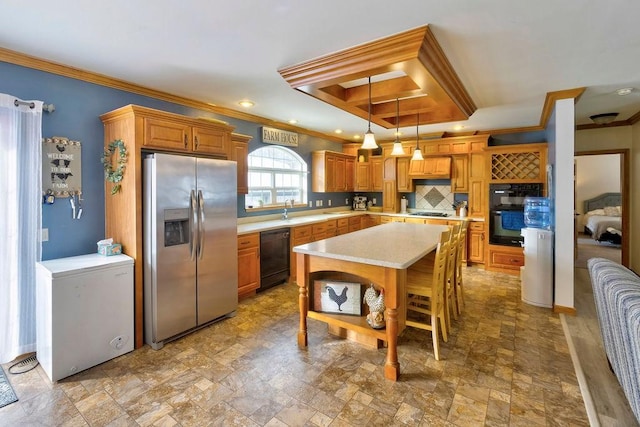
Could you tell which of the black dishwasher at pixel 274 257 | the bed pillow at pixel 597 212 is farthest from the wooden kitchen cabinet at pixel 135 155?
the bed pillow at pixel 597 212

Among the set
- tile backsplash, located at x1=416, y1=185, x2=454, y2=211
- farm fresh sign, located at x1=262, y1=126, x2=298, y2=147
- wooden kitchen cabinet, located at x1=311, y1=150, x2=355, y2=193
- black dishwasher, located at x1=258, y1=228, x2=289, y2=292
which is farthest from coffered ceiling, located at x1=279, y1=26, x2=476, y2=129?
tile backsplash, located at x1=416, y1=185, x2=454, y2=211

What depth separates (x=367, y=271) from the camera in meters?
2.47

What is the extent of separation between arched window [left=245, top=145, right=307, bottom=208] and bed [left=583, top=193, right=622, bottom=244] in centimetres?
709

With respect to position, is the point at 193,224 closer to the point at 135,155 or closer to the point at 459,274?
the point at 135,155

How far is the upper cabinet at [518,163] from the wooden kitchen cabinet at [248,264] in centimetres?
394

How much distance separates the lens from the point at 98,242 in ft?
9.55

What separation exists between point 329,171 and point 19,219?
4.47 m

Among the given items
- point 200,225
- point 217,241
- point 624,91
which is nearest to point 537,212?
point 624,91

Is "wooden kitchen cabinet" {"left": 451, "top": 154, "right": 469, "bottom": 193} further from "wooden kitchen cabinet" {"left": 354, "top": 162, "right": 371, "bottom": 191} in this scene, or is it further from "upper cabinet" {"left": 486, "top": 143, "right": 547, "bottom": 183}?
"wooden kitchen cabinet" {"left": 354, "top": 162, "right": 371, "bottom": 191}

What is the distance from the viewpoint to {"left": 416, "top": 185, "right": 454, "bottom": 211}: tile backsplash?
20.8 feet

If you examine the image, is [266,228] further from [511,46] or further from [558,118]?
[558,118]

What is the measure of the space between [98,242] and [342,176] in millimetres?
4462

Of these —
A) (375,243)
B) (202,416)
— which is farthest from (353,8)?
(202,416)

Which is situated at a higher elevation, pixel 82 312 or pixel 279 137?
pixel 279 137
